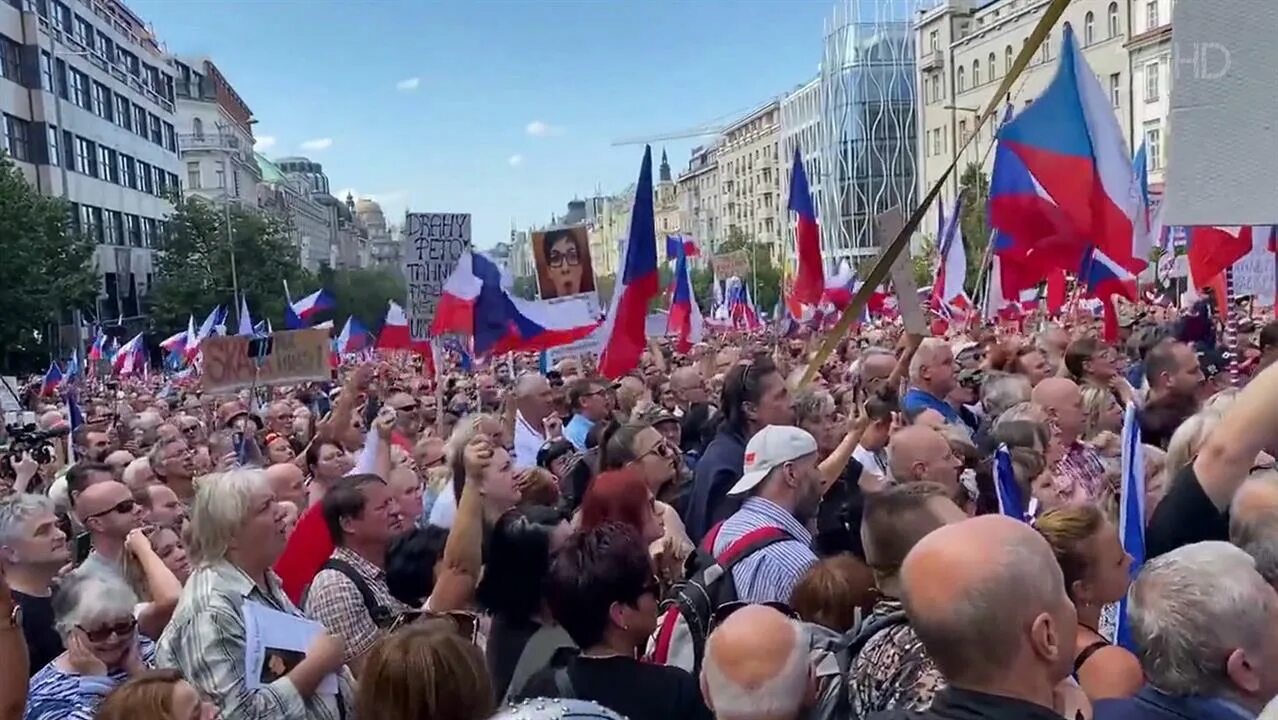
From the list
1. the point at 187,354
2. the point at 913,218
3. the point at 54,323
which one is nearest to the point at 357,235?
the point at 54,323

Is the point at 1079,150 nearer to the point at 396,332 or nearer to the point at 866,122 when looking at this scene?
the point at 396,332

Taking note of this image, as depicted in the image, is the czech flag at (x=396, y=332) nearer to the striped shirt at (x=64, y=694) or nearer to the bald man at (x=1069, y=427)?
the bald man at (x=1069, y=427)

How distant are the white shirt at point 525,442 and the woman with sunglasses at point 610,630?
4444mm

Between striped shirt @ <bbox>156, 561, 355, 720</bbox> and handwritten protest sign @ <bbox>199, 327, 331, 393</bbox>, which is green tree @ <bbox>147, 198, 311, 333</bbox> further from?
striped shirt @ <bbox>156, 561, 355, 720</bbox>

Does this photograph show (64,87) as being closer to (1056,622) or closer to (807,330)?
(807,330)

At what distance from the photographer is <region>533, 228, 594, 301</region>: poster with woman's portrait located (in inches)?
459

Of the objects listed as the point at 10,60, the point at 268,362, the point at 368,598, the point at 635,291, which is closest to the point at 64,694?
the point at 368,598

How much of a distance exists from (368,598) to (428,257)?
7577 mm

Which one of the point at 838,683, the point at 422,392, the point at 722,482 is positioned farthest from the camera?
the point at 422,392

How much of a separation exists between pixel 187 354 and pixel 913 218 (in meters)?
24.1

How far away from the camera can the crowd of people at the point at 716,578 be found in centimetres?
254

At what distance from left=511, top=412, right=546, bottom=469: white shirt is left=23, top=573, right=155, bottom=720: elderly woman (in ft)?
14.2

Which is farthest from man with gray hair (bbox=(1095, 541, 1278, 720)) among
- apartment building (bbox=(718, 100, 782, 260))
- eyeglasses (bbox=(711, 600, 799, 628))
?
apartment building (bbox=(718, 100, 782, 260))

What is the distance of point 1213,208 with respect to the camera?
270 centimetres
